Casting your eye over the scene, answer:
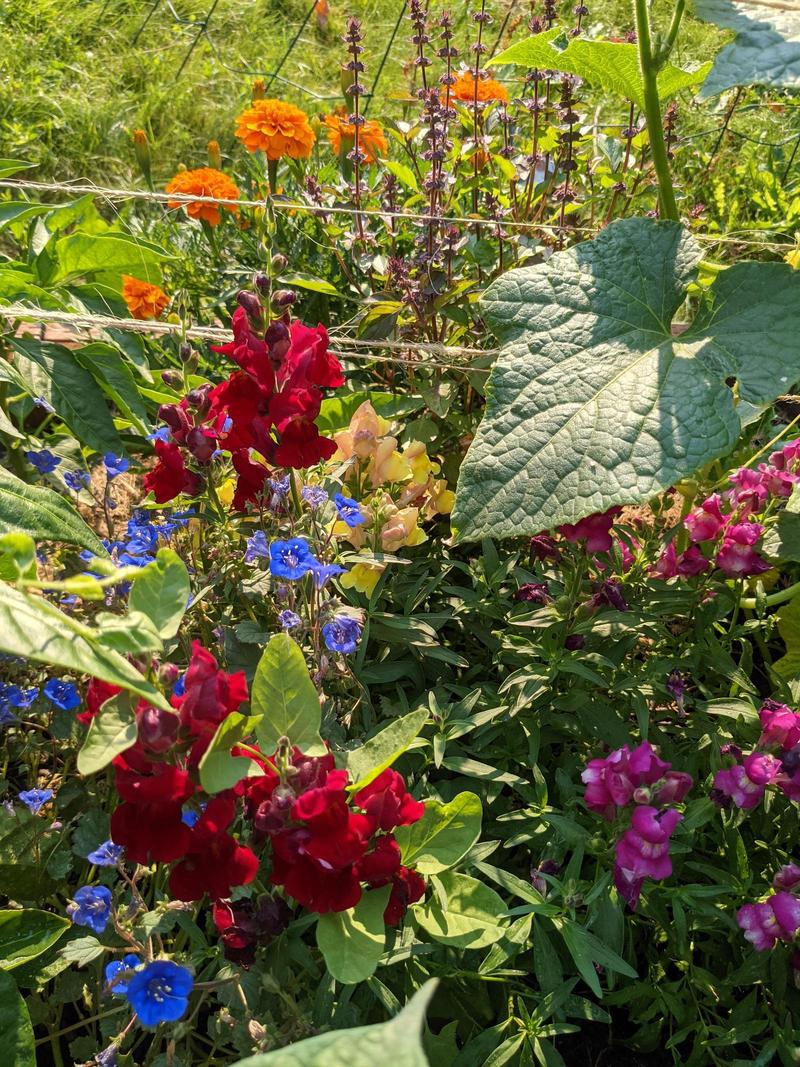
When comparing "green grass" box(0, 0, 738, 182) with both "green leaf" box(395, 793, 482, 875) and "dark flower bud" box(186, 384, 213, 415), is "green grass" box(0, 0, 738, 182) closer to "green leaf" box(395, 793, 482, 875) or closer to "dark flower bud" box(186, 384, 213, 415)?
"dark flower bud" box(186, 384, 213, 415)

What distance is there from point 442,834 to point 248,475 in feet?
1.88

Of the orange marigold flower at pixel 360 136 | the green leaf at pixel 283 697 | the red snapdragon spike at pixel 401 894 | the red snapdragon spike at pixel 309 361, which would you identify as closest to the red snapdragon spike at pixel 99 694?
the green leaf at pixel 283 697

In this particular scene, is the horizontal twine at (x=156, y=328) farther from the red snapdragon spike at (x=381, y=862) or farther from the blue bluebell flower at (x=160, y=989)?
the blue bluebell flower at (x=160, y=989)

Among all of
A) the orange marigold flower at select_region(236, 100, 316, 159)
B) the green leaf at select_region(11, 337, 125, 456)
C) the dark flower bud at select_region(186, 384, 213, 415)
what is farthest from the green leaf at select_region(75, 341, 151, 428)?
the orange marigold flower at select_region(236, 100, 316, 159)

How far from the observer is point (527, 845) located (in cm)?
148

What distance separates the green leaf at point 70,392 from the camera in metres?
1.83

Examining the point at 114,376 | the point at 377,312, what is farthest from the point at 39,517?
the point at 377,312

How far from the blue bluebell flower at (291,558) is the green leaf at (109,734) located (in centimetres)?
33

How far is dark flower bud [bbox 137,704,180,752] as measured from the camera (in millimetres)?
944

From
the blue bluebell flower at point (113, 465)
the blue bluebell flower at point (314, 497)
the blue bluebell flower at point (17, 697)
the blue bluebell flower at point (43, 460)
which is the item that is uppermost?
the blue bluebell flower at point (314, 497)

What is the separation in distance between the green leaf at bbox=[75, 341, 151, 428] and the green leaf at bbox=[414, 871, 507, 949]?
1066 mm

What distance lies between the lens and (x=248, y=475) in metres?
1.42

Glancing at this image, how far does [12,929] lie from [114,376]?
1.00 m

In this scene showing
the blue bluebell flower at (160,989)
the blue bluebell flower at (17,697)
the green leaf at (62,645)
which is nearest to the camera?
the green leaf at (62,645)
